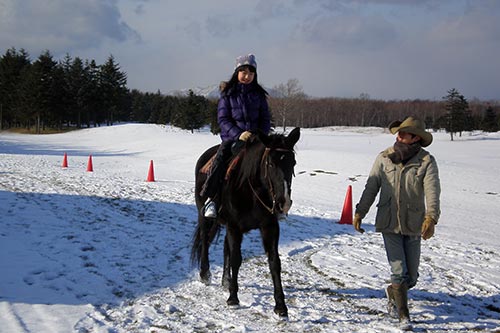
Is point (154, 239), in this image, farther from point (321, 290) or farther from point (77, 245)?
point (321, 290)

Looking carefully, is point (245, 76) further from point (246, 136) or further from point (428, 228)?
point (428, 228)

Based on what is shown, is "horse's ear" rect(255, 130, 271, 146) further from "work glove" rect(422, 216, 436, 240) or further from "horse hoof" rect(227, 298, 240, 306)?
"horse hoof" rect(227, 298, 240, 306)

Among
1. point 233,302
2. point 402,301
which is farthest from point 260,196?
point 402,301

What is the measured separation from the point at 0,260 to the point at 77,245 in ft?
4.18

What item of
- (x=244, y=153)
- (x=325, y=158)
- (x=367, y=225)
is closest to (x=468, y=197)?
(x=367, y=225)

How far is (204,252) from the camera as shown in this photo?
573 centimetres

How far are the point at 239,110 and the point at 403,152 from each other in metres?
2.21

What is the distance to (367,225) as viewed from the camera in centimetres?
999

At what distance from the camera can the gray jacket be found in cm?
409

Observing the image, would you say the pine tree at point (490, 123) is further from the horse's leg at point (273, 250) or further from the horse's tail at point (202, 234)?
the horse's leg at point (273, 250)

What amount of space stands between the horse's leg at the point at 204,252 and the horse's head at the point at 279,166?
1.78 m

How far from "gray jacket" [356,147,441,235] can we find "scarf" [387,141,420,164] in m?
0.06

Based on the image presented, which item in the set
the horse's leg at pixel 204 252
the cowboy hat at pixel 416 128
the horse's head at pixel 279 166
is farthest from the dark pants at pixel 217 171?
the cowboy hat at pixel 416 128

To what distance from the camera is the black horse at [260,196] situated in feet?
13.7
